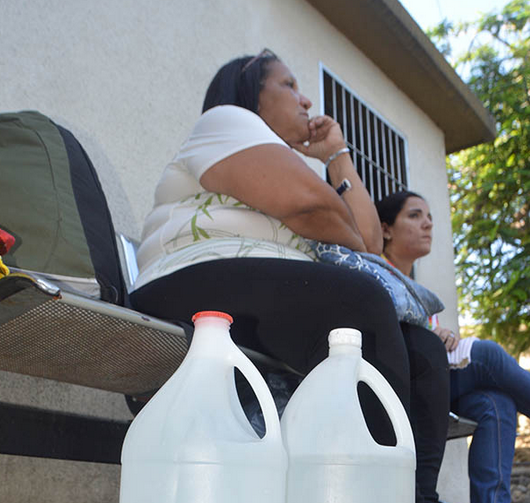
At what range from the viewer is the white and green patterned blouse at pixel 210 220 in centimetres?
148

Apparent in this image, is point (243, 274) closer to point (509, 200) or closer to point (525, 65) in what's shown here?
point (509, 200)

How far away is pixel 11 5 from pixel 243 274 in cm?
152

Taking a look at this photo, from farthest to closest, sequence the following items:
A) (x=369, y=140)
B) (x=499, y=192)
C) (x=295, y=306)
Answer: (x=499, y=192), (x=369, y=140), (x=295, y=306)

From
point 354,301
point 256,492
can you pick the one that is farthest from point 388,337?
point 256,492

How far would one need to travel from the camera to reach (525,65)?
26.0ft

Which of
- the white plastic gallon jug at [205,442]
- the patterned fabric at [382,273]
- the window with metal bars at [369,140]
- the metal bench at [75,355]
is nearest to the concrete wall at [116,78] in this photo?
the metal bench at [75,355]

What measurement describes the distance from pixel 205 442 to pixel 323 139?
1428 mm

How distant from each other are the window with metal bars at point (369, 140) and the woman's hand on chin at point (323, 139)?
2100 millimetres

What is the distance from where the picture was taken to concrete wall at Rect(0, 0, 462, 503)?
2164 millimetres

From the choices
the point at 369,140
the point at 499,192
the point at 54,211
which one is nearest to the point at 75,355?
the point at 54,211

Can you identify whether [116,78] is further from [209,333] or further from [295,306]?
[209,333]

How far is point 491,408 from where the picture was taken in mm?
2432

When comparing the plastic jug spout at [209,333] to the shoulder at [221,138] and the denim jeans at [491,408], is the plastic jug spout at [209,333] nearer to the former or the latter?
the shoulder at [221,138]

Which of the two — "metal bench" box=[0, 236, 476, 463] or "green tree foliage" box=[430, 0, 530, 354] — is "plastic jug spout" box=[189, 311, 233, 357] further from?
"green tree foliage" box=[430, 0, 530, 354]
